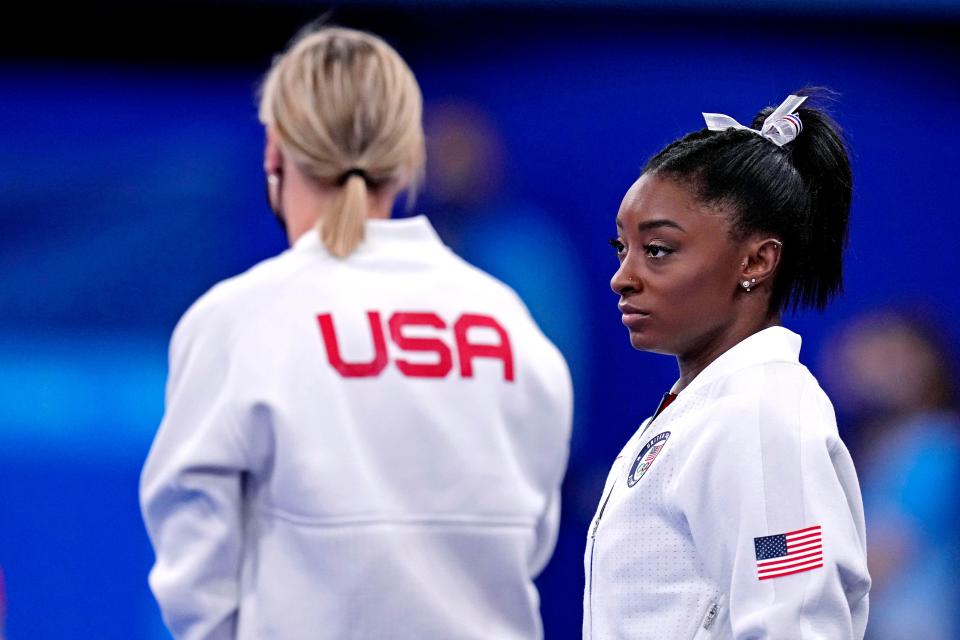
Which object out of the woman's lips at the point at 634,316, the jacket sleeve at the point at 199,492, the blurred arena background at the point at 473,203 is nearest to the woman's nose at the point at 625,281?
the woman's lips at the point at 634,316

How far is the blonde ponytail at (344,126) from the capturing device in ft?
6.28

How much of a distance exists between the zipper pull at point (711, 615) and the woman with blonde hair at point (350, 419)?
415 millimetres

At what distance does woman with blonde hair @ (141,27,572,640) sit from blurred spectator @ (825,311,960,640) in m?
2.01

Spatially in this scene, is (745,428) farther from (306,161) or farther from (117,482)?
(117,482)

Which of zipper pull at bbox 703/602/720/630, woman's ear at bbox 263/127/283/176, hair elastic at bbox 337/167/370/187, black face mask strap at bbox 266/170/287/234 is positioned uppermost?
woman's ear at bbox 263/127/283/176

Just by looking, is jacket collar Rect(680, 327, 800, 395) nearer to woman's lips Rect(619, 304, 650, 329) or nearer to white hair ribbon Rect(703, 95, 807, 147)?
woman's lips Rect(619, 304, 650, 329)

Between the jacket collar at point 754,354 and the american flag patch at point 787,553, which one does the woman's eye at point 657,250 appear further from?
the american flag patch at point 787,553

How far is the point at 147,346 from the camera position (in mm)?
3863

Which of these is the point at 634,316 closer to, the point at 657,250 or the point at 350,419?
the point at 657,250

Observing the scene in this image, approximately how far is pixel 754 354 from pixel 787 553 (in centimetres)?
29

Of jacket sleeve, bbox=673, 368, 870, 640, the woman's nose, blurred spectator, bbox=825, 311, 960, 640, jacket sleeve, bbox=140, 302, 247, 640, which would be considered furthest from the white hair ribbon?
blurred spectator, bbox=825, 311, 960, 640

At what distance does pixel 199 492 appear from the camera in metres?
1.78

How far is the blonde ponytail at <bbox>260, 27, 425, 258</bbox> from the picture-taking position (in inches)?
75.4

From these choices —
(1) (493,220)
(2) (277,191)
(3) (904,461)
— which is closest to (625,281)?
(2) (277,191)
